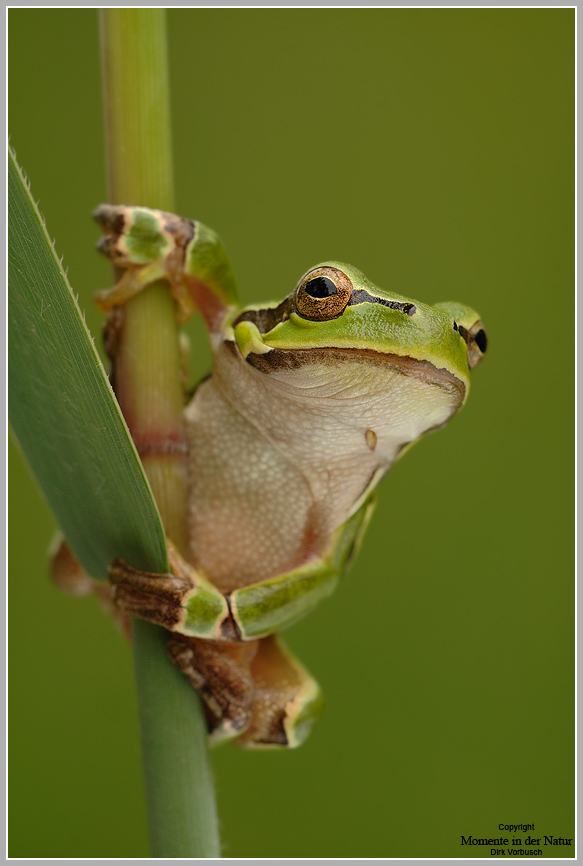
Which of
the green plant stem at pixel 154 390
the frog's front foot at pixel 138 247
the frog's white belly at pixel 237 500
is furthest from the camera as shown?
the frog's white belly at pixel 237 500

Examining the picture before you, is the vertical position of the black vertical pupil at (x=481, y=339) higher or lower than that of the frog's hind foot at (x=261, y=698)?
higher

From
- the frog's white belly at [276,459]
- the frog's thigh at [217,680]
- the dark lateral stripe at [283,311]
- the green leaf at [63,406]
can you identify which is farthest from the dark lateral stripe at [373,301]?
the frog's thigh at [217,680]

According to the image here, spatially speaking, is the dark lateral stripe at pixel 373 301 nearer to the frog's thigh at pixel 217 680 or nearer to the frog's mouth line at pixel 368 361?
the frog's mouth line at pixel 368 361

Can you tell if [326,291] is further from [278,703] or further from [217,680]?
[278,703]

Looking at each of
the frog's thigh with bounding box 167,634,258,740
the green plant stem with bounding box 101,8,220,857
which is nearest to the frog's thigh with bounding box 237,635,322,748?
the frog's thigh with bounding box 167,634,258,740

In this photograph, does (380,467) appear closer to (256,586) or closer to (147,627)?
(256,586)

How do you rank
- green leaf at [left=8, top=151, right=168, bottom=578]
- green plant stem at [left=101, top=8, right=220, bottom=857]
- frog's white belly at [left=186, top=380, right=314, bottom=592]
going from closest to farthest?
green leaf at [left=8, top=151, right=168, bottom=578], green plant stem at [left=101, top=8, right=220, bottom=857], frog's white belly at [left=186, top=380, right=314, bottom=592]

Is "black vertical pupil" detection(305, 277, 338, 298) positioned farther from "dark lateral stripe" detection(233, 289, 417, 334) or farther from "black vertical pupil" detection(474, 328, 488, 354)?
"black vertical pupil" detection(474, 328, 488, 354)
